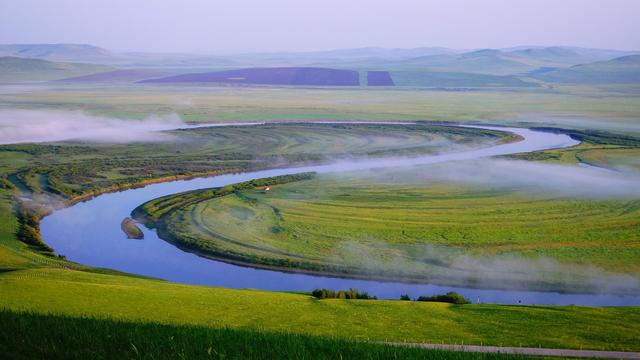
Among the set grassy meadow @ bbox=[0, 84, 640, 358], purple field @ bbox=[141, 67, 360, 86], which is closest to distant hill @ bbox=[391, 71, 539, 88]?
purple field @ bbox=[141, 67, 360, 86]

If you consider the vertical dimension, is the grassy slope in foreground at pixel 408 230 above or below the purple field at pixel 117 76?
below

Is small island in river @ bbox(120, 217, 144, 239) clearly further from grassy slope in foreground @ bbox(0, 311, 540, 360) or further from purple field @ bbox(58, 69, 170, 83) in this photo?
purple field @ bbox(58, 69, 170, 83)

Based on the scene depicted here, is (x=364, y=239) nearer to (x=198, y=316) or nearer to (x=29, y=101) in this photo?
(x=198, y=316)

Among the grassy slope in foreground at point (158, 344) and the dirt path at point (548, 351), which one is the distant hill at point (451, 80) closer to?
the dirt path at point (548, 351)

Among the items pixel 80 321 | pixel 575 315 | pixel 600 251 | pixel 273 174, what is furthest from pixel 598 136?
pixel 80 321

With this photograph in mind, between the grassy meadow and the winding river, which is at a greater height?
the grassy meadow

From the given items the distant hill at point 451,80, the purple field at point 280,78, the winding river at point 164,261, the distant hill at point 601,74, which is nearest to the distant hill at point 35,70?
the purple field at point 280,78
